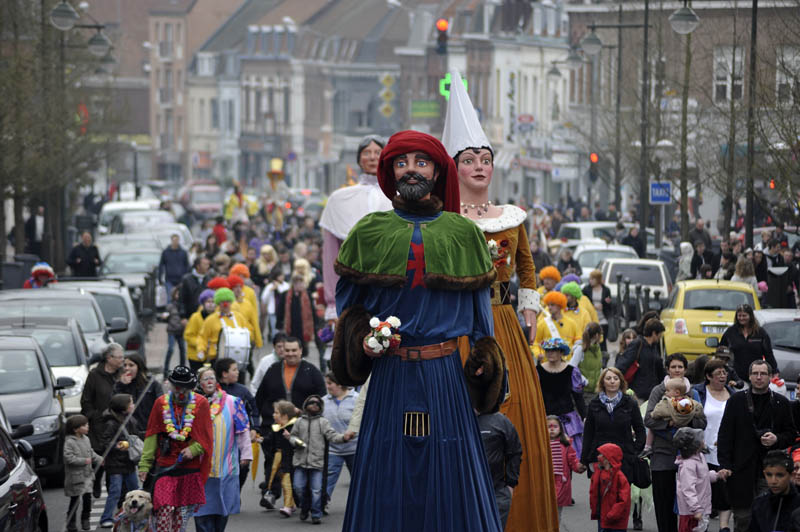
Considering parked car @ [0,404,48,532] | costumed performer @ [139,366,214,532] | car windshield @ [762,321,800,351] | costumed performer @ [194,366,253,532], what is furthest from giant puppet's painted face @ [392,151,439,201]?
car windshield @ [762,321,800,351]

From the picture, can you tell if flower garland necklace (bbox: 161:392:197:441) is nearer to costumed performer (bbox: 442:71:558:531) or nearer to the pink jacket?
costumed performer (bbox: 442:71:558:531)

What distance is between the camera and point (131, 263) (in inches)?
1348

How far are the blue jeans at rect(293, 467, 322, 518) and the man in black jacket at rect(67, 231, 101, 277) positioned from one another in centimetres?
1837

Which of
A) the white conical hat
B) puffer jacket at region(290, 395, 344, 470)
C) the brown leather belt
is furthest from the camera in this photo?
puffer jacket at region(290, 395, 344, 470)

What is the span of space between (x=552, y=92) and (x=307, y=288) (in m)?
62.2

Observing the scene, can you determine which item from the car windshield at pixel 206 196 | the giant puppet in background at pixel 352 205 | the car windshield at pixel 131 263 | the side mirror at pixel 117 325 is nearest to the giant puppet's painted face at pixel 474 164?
the giant puppet in background at pixel 352 205

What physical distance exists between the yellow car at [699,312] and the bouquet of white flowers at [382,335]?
16515 millimetres

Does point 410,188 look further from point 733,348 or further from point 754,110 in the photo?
point 754,110

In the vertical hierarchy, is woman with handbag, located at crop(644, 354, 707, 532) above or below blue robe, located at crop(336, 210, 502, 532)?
below

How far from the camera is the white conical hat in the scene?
9.71 metres

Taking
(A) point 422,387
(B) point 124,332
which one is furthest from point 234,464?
(B) point 124,332

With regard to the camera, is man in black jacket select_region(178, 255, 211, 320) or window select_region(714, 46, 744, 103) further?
window select_region(714, 46, 744, 103)

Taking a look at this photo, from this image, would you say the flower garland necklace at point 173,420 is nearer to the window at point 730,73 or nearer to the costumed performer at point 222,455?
the costumed performer at point 222,455

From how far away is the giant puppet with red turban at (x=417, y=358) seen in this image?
7516 millimetres
